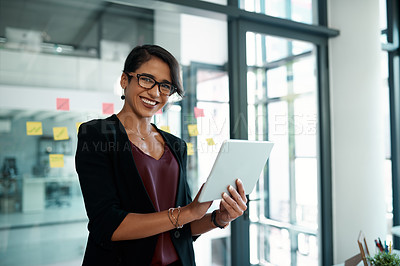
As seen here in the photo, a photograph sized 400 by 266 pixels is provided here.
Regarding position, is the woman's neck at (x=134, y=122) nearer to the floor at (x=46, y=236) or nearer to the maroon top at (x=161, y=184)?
the maroon top at (x=161, y=184)

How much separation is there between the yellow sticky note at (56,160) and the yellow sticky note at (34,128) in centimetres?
20

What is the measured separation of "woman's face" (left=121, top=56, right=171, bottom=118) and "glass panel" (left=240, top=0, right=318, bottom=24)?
4.22 ft

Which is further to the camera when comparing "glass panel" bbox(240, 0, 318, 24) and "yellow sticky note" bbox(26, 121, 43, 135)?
"yellow sticky note" bbox(26, 121, 43, 135)

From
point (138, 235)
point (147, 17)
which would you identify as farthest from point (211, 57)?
point (138, 235)

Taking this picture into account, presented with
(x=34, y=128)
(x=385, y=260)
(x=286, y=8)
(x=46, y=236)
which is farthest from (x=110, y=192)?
(x=286, y=8)

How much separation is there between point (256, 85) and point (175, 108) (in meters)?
0.62

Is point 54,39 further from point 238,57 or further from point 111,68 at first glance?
point 238,57

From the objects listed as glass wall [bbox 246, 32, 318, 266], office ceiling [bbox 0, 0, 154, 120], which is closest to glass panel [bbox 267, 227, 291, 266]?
glass wall [bbox 246, 32, 318, 266]

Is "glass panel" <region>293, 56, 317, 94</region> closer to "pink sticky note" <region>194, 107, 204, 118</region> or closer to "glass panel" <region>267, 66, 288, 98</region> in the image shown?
"glass panel" <region>267, 66, 288, 98</region>

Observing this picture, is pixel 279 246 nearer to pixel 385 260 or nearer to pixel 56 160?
pixel 385 260

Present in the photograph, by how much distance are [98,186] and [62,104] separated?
1655 mm

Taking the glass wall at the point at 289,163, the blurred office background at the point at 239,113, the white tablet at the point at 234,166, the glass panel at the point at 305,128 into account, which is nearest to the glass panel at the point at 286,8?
the blurred office background at the point at 239,113

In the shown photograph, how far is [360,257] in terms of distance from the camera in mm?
1604

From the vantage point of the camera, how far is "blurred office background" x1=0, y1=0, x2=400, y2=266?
7.92 ft
